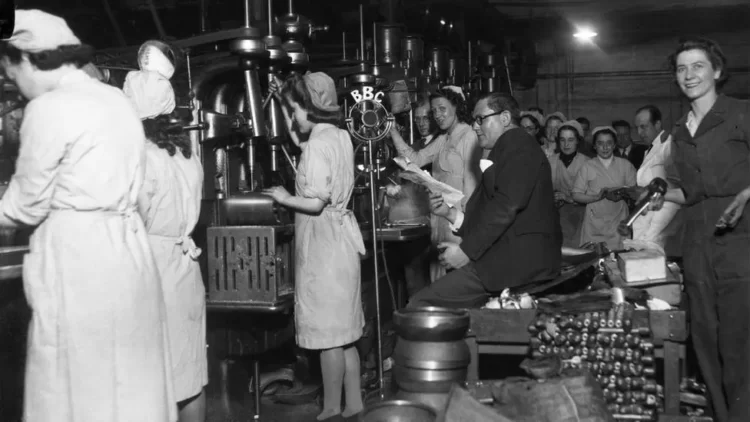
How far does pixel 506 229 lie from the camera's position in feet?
12.1

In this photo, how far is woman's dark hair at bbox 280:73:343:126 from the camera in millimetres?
4082

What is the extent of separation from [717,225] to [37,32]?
9.50 ft

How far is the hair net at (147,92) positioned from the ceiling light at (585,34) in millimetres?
7951

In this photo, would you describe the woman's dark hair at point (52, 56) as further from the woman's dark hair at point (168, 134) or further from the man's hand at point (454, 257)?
the man's hand at point (454, 257)

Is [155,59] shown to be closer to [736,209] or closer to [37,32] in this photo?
[37,32]

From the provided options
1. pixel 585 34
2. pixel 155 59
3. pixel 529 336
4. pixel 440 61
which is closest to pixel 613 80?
pixel 585 34

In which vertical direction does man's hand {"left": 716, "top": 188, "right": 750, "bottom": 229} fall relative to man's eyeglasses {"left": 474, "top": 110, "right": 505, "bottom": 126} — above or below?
below

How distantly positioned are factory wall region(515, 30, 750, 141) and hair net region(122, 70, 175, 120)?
849cm

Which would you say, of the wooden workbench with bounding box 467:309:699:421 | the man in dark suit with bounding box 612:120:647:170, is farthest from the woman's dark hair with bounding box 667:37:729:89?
the man in dark suit with bounding box 612:120:647:170

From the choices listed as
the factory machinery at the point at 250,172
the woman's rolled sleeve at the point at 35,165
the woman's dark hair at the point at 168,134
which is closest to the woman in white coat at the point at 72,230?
the woman's rolled sleeve at the point at 35,165

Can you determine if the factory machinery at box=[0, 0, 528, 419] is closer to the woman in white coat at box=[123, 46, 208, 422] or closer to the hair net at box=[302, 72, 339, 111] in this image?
the hair net at box=[302, 72, 339, 111]

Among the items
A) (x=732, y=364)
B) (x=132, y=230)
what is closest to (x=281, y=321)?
(x=132, y=230)

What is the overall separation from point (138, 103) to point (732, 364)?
114 inches

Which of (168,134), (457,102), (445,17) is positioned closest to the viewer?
(168,134)
